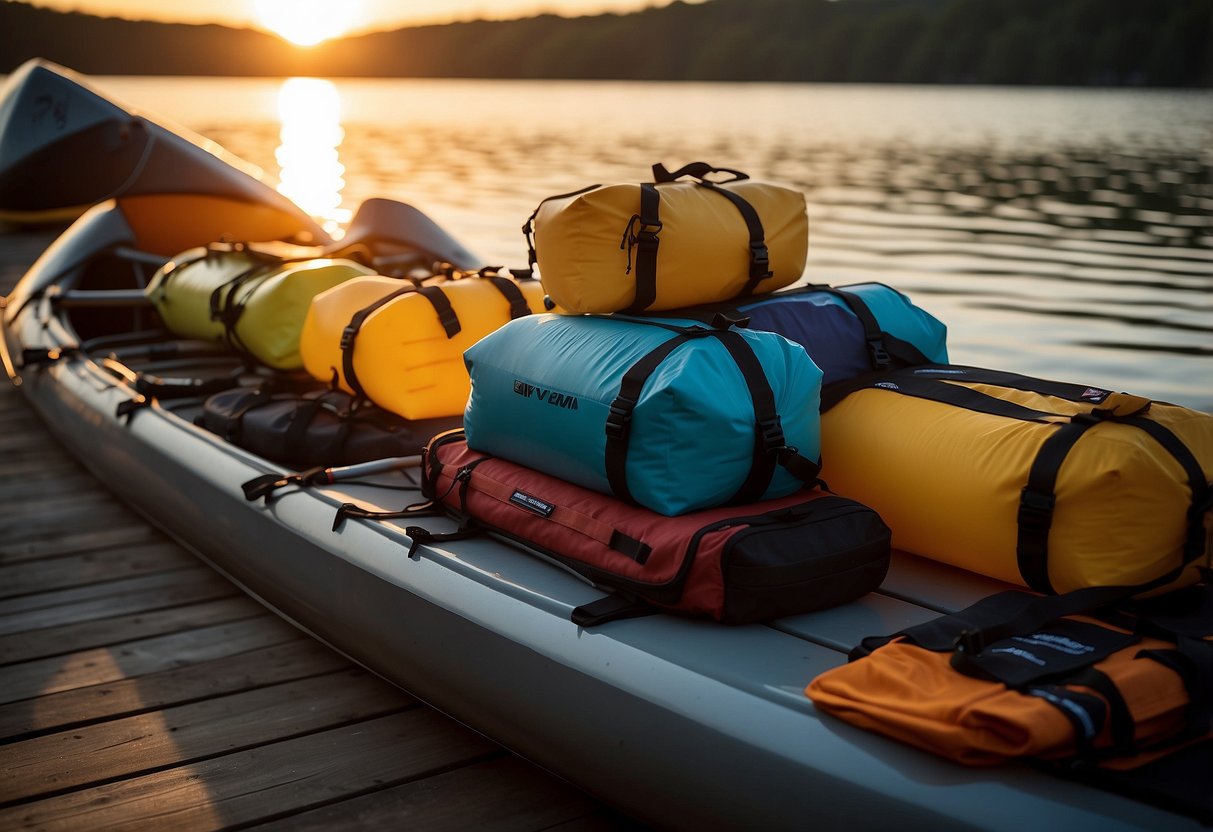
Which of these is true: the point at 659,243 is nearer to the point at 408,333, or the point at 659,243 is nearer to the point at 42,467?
the point at 408,333

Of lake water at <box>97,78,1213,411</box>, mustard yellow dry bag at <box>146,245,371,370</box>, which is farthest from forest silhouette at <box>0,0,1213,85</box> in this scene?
mustard yellow dry bag at <box>146,245,371,370</box>

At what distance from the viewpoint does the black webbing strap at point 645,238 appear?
2.23 meters

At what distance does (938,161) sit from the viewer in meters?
19.2

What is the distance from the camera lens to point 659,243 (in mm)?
2264

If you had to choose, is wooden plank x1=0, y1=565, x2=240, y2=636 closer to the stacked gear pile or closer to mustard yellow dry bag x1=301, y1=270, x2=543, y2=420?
mustard yellow dry bag x1=301, y1=270, x2=543, y2=420

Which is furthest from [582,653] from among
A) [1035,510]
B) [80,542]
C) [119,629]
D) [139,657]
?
[80,542]

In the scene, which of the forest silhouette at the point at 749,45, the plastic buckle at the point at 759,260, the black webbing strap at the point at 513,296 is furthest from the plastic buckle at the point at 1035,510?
the forest silhouette at the point at 749,45

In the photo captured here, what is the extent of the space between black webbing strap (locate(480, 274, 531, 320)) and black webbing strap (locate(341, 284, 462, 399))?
0.59 feet

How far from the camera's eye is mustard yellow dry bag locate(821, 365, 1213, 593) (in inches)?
71.7

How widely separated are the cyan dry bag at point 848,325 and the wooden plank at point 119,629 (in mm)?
1446

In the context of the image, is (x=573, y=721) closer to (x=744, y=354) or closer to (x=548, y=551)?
(x=548, y=551)

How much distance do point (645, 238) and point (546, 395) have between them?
0.37 metres

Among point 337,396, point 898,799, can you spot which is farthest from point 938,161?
point 898,799

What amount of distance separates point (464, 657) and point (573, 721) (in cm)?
30
